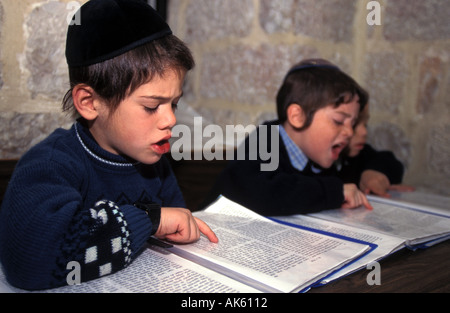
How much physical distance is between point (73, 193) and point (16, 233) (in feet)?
0.33

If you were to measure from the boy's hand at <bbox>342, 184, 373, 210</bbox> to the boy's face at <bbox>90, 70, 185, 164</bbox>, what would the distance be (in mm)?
525

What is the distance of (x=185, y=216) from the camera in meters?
0.72

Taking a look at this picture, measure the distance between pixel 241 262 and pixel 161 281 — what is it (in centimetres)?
13

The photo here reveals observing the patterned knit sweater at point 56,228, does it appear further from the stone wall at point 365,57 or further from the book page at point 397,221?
the stone wall at point 365,57

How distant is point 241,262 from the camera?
627 millimetres

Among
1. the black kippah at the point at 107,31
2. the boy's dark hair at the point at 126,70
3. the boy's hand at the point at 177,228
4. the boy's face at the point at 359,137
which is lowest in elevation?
the boy's hand at the point at 177,228

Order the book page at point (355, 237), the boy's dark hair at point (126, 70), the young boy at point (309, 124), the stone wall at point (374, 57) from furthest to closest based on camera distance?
the stone wall at point (374, 57) < the young boy at point (309, 124) < the boy's dark hair at point (126, 70) < the book page at point (355, 237)

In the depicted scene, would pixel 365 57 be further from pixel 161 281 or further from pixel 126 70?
pixel 161 281

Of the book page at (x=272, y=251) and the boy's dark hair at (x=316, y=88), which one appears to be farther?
the boy's dark hair at (x=316, y=88)

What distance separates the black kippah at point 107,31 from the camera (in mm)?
723

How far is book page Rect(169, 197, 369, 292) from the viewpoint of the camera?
579 mm

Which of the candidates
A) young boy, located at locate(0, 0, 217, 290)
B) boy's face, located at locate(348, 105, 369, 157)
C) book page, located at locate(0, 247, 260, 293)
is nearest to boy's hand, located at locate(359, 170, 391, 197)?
boy's face, located at locate(348, 105, 369, 157)

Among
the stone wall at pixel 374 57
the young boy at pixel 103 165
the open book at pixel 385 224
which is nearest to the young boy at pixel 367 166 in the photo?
the stone wall at pixel 374 57

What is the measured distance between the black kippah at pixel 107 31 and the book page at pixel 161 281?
1.25ft
